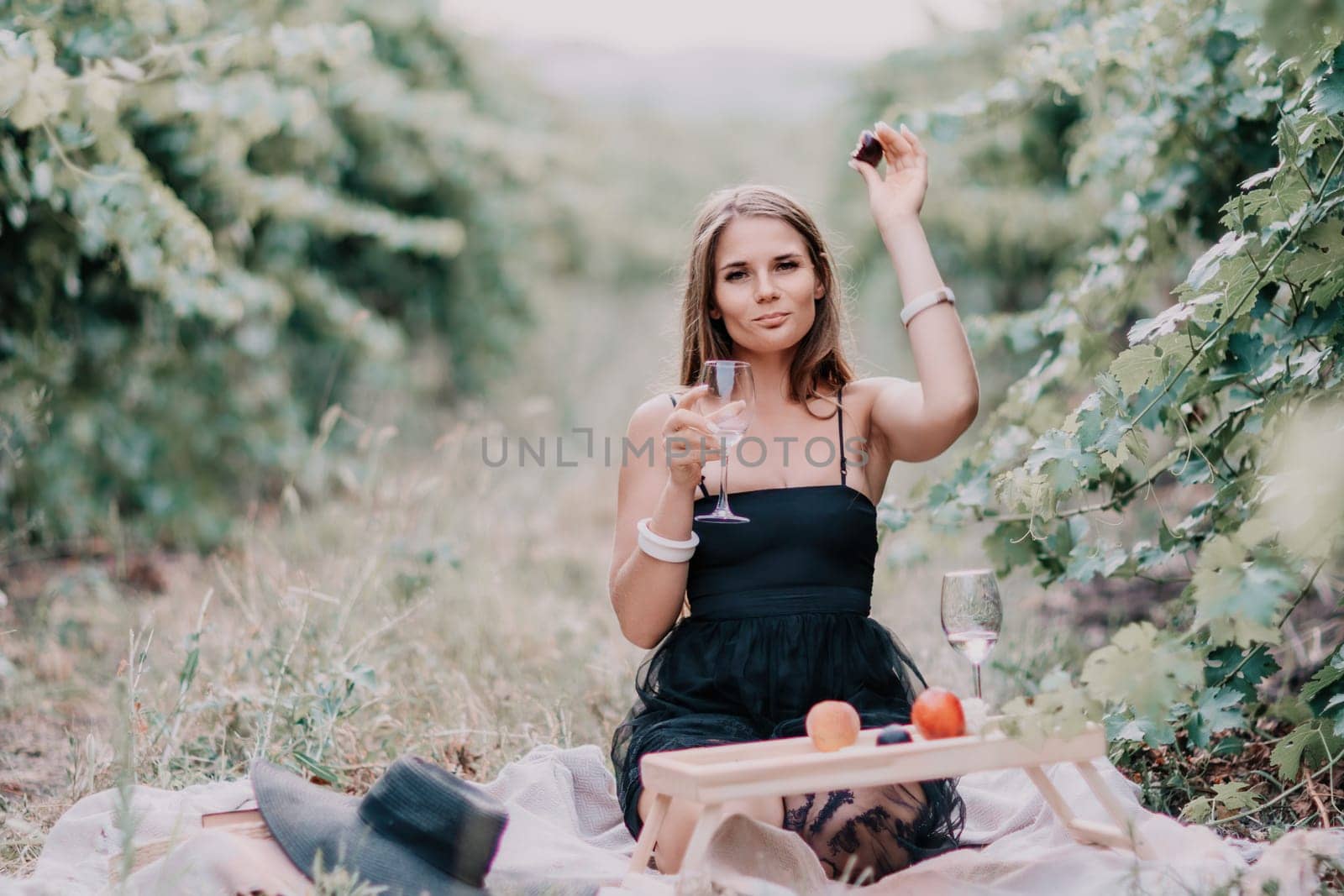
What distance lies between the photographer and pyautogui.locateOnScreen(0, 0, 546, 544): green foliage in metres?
4.12

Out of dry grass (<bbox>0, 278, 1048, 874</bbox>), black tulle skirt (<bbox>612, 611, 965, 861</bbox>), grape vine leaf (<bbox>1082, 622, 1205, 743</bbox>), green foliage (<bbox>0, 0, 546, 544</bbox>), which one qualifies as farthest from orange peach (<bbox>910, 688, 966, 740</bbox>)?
green foliage (<bbox>0, 0, 546, 544</bbox>)

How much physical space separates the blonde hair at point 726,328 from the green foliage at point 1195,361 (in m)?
0.57

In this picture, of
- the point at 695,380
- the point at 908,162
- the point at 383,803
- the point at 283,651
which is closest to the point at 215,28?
the point at 283,651

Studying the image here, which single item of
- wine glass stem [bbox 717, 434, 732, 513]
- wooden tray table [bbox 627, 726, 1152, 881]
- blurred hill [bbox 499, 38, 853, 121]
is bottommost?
wooden tray table [bbox 627, 726, 1152, 881]

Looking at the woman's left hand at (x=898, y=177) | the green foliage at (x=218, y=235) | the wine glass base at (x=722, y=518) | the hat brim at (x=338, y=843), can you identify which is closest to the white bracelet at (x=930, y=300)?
the woman's left hand at (x=898, y=177)

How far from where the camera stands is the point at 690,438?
2.66 metres

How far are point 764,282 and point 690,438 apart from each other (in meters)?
0.56

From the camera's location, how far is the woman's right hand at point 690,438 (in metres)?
2.57

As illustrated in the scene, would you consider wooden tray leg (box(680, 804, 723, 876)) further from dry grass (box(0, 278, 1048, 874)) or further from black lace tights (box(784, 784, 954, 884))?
dry grass (box(0, 278, 1048, 874))

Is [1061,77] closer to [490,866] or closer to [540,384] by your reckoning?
[490,866]

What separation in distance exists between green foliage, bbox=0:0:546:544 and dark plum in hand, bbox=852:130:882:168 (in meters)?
2.16

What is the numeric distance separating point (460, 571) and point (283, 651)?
4.01 feet

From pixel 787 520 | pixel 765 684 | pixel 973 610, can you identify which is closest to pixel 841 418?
pixel 787 520

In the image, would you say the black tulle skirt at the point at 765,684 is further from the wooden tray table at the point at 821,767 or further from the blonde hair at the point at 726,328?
the blonde hair at the point at 726,328
